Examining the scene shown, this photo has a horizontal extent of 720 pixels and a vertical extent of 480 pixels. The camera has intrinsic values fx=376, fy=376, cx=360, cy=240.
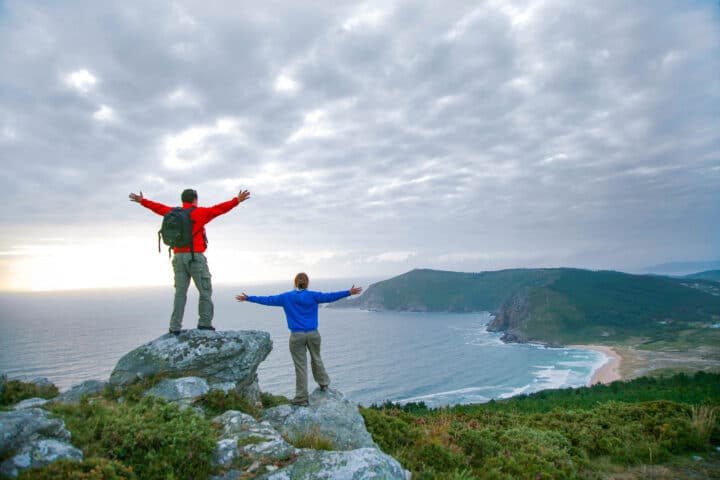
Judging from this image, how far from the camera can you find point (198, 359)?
10945mm

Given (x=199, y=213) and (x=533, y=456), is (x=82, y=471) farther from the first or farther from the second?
(x=533, y=456)

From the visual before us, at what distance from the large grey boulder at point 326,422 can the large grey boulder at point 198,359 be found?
8.63 feet

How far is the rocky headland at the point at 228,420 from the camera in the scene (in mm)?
5551

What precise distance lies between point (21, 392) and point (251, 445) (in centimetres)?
843

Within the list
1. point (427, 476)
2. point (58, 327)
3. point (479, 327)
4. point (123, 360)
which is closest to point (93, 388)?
point (123, 360)

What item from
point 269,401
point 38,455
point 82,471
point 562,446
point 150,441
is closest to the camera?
point 82,471

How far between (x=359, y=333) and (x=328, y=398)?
132 metres

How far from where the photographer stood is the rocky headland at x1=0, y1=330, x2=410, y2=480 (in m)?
5.55

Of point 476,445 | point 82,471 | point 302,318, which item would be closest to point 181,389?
point 302,318

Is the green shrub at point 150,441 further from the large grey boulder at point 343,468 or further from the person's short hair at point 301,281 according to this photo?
the person's short hair at point 301,281

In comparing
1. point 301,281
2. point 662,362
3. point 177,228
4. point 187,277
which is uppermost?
point 177,228

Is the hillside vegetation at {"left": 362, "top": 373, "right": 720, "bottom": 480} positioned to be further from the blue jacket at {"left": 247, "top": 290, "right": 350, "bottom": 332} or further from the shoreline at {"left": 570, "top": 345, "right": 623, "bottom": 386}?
the shoreline at {"left": 570, "top": 345, "right": 623, "bottom": 386}

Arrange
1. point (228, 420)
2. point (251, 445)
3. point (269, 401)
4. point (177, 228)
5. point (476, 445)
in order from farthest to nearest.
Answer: point (269, 401), point (177, 228), point (476, 445), point (228, 420), point (251, 445)

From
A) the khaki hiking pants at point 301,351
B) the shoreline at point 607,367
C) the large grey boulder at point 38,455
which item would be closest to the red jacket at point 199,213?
the khaki hiking pants at point 301,351
